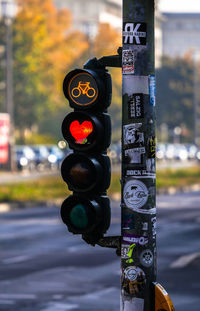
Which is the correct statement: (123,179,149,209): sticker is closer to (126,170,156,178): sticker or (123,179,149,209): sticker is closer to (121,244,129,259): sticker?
(126,170,156,178): sticker

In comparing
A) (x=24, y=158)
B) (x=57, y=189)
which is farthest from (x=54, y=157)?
(x=57, y=189)

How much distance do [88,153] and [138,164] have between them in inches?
14.1

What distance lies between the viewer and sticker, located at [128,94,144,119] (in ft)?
23.5

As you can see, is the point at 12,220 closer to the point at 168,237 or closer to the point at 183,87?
the point at 168,237

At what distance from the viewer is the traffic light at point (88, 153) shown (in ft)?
23.1

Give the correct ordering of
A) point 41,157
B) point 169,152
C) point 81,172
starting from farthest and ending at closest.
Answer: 1. point 169,152
2. point 41,157
3. point 81,172

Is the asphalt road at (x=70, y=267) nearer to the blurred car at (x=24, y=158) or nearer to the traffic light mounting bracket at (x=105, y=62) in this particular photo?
the traffic light mounting bracket at (x=105, y=62)

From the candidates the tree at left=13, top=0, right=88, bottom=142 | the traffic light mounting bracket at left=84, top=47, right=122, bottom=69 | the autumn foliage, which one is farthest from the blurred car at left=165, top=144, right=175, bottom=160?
the traffic light mounting bracket at left=84, top=47, right=122, bottom=69

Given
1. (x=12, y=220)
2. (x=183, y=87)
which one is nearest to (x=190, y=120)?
(x=183, y=87)

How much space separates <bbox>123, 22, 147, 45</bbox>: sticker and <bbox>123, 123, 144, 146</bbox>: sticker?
22.8 inches

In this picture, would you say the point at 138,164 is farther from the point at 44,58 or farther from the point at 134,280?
the point at 44,58

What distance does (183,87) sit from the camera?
123250 millimetres

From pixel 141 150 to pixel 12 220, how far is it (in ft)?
94.2

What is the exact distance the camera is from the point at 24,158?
80.3 meters
